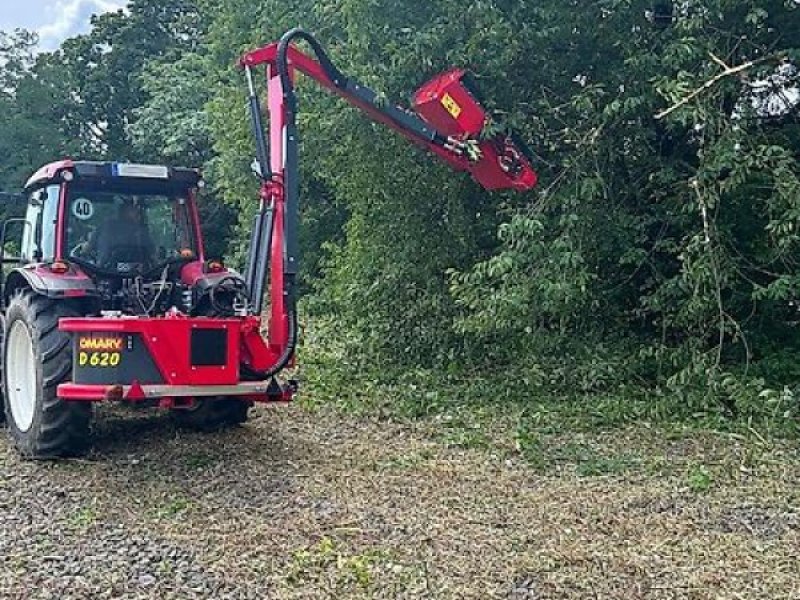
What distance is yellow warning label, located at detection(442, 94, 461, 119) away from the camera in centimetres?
653

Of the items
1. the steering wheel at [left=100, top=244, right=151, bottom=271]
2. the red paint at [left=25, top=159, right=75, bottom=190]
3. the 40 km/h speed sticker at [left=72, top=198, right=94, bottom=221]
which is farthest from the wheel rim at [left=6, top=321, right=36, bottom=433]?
the red paint at [left=25, top=159, right=75, bottom=190]

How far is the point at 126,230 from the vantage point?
20.0 feet

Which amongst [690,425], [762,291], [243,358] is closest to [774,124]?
[762,291]

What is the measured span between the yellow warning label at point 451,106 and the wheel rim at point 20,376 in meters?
3.12

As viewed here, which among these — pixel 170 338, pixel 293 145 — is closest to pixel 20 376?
pixel 170 338

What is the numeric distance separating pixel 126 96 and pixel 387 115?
900 inches

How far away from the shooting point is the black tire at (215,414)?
6.15 meters

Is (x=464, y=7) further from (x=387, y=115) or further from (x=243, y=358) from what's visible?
(x=243, y=358)

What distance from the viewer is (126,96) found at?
27.4 metres

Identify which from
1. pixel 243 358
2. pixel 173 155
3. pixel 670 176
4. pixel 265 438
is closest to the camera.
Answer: pixel 243 358

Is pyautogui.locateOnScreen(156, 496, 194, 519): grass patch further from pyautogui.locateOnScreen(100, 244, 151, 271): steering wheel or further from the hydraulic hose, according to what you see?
pyautogui.locateOnScreen(100, 244, 151, 271): steering wheel

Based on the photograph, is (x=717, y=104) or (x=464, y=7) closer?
(x=717, y=104)

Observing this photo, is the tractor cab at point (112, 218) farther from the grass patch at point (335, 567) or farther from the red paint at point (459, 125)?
the grass patch at point (335, 567)

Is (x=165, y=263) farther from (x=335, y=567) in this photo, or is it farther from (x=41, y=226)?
(x=335, y=567)
